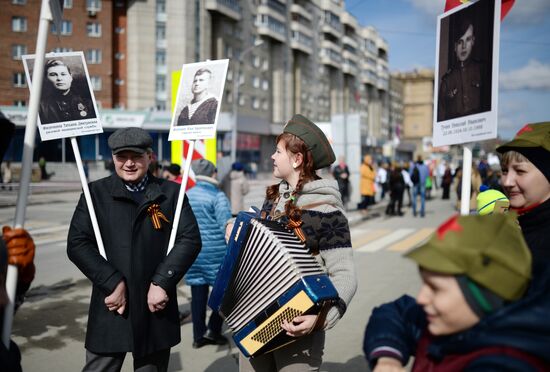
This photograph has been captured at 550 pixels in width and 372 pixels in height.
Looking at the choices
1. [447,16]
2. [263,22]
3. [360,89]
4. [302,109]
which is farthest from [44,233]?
[360,89]

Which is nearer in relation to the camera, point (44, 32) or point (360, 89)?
point (44, 32)

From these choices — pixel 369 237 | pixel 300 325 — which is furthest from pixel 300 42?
pixel 300 325

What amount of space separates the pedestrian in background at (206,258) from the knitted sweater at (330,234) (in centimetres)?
258

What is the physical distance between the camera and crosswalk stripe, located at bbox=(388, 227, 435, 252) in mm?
11380

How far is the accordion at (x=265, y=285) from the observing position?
234 centimetres

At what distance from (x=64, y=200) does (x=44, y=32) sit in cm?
2193

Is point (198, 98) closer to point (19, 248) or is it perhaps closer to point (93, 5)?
point (19, 248)

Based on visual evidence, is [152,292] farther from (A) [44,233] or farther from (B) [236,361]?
(A) [44,233]

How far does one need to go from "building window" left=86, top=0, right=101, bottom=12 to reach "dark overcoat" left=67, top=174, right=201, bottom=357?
50914 mm

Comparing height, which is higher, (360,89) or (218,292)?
(360,89)

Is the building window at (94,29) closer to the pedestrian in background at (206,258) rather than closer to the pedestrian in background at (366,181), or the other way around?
the pedestrian in background at (366,181)

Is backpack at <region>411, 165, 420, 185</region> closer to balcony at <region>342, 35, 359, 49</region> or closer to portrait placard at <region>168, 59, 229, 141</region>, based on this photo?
portrait placard at <region>168, 59, 229, 141</region>

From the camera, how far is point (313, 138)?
284cm

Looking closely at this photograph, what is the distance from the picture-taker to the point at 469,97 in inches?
116
